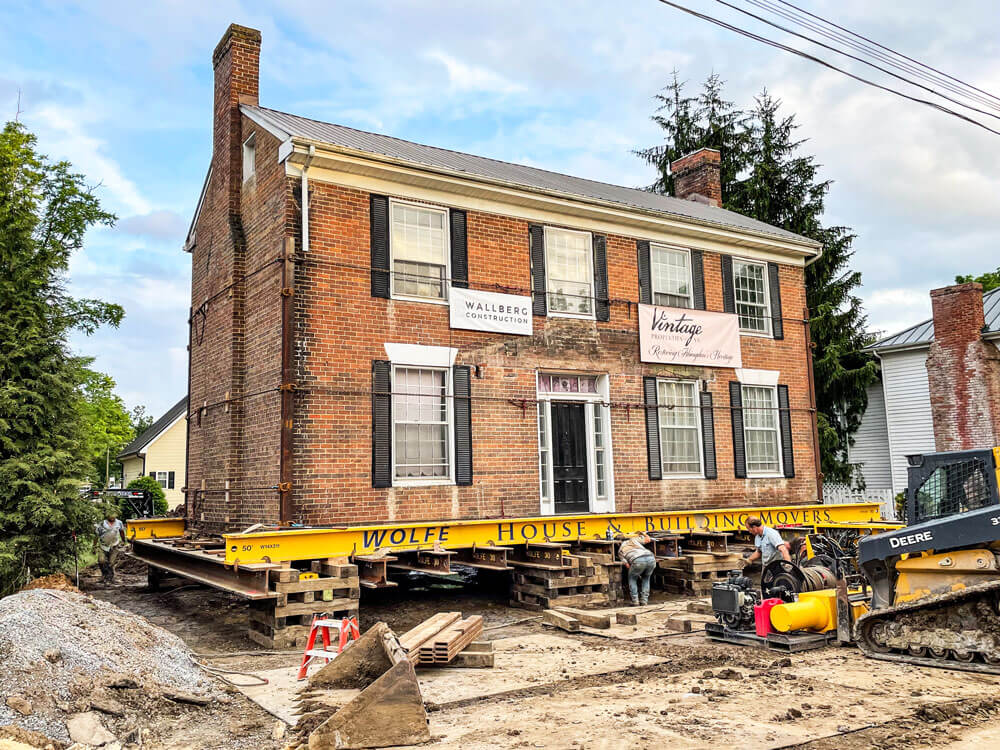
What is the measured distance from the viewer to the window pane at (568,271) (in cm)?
1530

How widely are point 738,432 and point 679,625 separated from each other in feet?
23.4

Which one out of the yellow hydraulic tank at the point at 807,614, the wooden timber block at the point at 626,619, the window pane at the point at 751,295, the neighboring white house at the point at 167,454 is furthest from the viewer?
the neighboring white house at the point at 167,454

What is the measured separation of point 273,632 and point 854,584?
7.43 m

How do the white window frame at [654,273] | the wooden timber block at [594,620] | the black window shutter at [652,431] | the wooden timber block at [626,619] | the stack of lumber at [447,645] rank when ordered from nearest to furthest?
1. the stack of lumber at [447,645]
2. the wooden timber block at [594,620]
3. the wooden timber block at [626,619]
4. the black window shutter at [652,431]
5. the white window frame at [654,273]

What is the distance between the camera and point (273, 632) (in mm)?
10055

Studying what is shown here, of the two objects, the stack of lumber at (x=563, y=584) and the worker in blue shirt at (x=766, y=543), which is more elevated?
the worker in blue shirt at (x=766, y=543)

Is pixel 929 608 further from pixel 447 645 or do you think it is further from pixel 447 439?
pixel 447 439

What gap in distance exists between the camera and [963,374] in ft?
75.0

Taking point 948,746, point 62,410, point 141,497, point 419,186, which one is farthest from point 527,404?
point 141,497

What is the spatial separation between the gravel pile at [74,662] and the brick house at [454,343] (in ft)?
11.7

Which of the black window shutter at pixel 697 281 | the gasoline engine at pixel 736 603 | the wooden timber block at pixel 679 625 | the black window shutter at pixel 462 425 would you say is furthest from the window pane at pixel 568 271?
the gasoline engine at pixel 736 603

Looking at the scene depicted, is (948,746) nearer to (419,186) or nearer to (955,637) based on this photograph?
(955,637)

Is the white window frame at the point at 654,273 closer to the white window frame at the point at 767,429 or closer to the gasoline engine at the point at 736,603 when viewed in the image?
the white window frame at the point at 767,429

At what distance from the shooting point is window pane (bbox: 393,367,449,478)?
13.2 meters
